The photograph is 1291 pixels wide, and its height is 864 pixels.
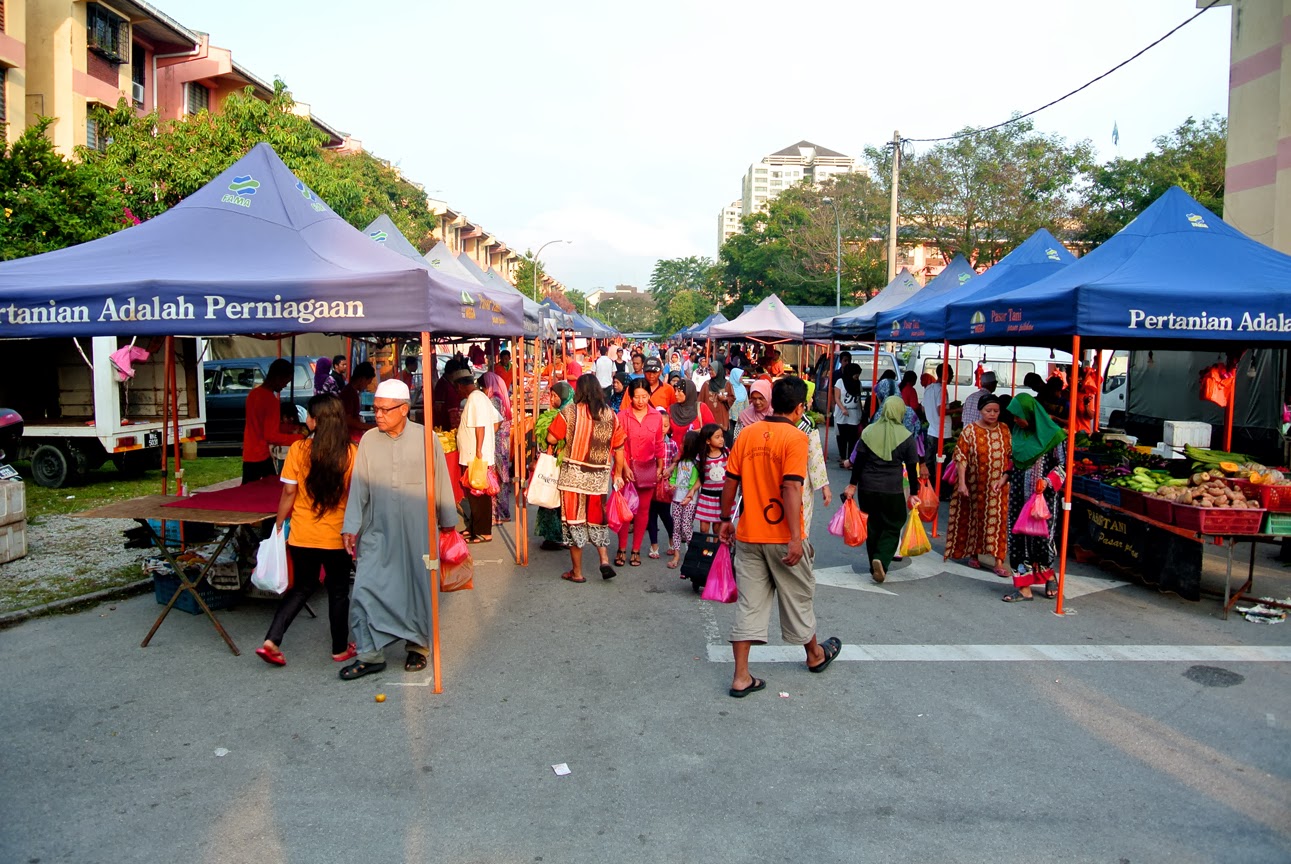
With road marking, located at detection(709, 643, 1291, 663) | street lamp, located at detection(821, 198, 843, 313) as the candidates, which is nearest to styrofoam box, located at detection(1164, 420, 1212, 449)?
road marking, located at detection(709, 643, 1291, 663)

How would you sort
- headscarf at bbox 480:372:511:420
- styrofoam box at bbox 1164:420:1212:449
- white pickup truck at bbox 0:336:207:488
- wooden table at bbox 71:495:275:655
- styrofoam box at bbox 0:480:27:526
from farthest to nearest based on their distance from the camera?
white pickup truck at bbox 0:336:207:488
headscarf at bbox 480:372:511:420
styrofoam box at bbox 1164:420:1212:449
styrofoam box at bbox 0:480:27:526
wooden table at bbox 71:495:275:655

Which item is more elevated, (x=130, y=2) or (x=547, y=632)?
(x=130, y=2)

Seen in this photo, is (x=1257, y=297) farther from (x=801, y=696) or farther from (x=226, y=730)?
(x=226, y=730)

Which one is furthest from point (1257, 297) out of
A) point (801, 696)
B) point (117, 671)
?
point (117, 671)

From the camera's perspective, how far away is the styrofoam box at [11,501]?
8077mm

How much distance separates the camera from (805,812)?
4.04 meters

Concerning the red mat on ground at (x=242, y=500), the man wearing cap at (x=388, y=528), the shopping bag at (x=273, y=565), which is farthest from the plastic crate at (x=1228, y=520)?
the red mat on ground at (x=242, y=500)

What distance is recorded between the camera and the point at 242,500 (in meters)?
6.69

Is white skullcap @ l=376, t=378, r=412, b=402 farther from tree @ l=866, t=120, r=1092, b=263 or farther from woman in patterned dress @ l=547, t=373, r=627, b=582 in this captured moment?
tree @ l=866, t=120, r=1092, b=263

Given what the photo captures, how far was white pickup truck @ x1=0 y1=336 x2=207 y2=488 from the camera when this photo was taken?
12055 millimetres

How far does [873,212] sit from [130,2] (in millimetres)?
31988

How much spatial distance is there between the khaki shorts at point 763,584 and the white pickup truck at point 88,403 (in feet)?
33.7

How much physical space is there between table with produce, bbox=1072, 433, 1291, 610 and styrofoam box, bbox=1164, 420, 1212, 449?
0.28 metres

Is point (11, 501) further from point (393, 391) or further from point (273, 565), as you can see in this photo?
point (393, 391)
